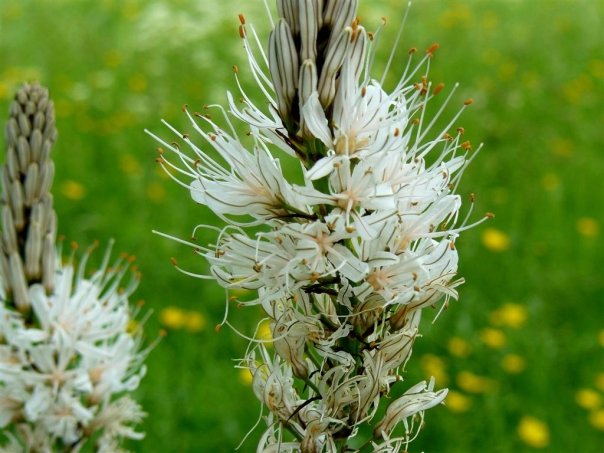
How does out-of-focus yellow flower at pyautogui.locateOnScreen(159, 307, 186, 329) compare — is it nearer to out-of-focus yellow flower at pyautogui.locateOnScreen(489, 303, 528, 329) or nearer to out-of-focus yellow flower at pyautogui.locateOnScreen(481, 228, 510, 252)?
out-of-focus yellow flower at pyautogui.locateOnScreen(489, 303, 528, 329)

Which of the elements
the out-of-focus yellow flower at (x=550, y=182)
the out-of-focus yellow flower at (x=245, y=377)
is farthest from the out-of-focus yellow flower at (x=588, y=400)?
the out-of-focus yellow flower at (x=550, y=182)

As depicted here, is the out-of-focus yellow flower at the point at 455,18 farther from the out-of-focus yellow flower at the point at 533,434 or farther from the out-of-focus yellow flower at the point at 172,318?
the out-of-focus yellow flower at the point at 533,434

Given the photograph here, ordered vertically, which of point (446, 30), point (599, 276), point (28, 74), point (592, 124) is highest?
point (446, 30)

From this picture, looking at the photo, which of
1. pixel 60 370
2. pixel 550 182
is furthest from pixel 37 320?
pixel 550 182

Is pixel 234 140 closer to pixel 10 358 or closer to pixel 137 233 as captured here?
pixel 10 358

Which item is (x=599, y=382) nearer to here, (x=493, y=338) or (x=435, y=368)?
(x=493, y=338)

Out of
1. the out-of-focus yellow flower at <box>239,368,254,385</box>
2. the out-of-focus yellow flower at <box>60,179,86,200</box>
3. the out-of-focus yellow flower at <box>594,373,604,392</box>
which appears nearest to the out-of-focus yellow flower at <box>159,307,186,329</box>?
the out-of-focus yellow flower at <box>239,368,254,385</box>

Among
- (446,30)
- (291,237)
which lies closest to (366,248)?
(291,237)
